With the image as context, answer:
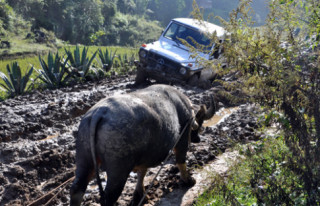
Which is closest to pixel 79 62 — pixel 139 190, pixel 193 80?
pixel 193 80

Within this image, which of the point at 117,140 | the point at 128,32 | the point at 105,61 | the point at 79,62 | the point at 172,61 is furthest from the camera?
the point at 128,32

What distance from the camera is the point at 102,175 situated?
18.8 ft

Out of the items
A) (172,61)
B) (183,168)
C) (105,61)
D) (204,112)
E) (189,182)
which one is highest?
(204,112)

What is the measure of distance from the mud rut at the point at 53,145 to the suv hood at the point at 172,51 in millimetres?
1096

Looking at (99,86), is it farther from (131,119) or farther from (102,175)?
(131,119)

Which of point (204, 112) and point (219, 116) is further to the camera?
point (219, 116)

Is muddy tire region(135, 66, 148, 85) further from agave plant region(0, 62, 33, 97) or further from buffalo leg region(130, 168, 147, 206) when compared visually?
buffalo leg region(130, 168, 147, 206)

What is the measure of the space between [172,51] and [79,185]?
27.3 feet

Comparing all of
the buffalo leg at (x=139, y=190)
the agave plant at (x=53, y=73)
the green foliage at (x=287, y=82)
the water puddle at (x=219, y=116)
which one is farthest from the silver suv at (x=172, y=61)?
the green foliage at (x=287, y=82)

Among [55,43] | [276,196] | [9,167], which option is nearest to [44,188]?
[9,167]

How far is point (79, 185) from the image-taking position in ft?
12.3

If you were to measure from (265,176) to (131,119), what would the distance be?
Result: 4.81ft

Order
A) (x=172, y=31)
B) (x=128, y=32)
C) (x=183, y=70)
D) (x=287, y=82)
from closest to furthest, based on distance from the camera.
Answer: (x=287, y=82)
(x=183, y=70)
(x=172, y=31)
(x=128, y=32)

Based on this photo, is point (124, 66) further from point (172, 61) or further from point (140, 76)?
point (172, 61)
